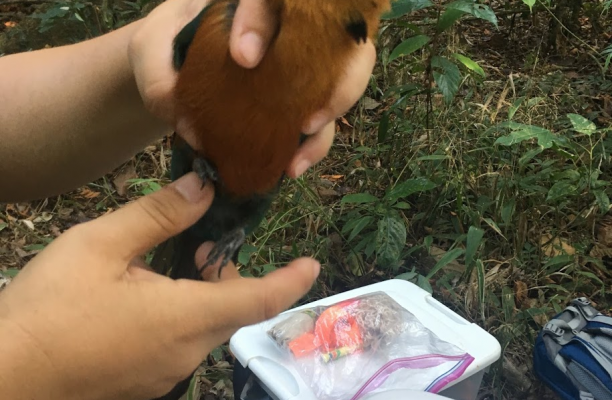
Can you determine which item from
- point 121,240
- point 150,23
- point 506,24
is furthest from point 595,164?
point 121,240

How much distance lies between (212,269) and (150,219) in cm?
26

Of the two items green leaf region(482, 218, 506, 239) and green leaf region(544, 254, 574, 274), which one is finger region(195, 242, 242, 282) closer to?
green leaf region(482, 218, 506, 239)

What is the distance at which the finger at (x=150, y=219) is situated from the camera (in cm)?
67

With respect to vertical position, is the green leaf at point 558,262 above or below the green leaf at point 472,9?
below

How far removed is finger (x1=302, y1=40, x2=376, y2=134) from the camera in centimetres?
80

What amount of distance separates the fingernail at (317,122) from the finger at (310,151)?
0.06m

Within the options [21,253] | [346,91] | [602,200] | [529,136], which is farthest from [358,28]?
[21,253]

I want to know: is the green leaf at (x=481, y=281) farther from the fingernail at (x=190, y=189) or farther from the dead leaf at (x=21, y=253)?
the dead leaf at (x=21, y=253)

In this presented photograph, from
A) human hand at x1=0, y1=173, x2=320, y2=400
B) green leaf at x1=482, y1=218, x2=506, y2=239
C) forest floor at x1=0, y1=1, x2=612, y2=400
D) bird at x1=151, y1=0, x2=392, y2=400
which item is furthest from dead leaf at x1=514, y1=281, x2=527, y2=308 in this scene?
human hand at x1=0, y1=173, x2=320, y2=400

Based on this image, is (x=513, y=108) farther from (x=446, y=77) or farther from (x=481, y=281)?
(x=481, y=281)

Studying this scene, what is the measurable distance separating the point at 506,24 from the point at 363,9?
104 inches

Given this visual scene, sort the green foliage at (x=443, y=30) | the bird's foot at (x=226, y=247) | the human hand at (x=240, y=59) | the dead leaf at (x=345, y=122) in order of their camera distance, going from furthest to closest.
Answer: the dead leaf at (x=345, y=122) → the green foliage at (x=443, y=30) → the bird's foot at (x=226, y=247) → the human hand at (x=240, y=59)

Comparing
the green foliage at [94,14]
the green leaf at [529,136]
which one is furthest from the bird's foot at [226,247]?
the green foliage at [94,14]

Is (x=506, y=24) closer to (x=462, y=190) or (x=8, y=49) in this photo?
(x=462, y=190)
